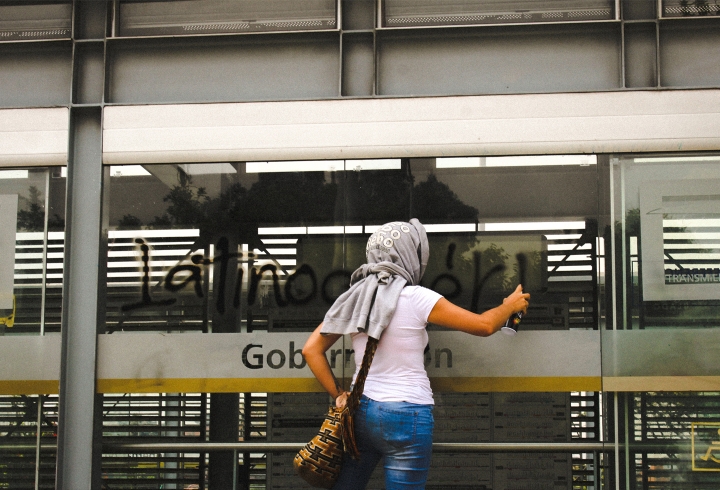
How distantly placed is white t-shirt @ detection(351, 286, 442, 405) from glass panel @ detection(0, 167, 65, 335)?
2272mm

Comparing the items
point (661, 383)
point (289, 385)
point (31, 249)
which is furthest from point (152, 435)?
point (661, 383)

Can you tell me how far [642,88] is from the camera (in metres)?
4.27

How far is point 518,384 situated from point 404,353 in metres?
1.07

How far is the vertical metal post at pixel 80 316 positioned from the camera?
4.42 meters

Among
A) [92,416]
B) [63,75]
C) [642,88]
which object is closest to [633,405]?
[642,88]

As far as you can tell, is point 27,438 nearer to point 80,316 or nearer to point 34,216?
point 80,316

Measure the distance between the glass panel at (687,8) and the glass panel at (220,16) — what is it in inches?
83.1

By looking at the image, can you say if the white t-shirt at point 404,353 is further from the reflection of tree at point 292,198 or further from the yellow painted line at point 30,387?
the yellow painted line at point 30,387

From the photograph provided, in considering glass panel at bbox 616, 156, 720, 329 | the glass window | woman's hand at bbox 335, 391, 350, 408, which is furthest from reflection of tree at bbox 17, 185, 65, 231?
glass panel at bbox 616, 156, 720, 329

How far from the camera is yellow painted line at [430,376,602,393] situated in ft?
13.6

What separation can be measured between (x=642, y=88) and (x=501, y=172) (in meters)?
1.00

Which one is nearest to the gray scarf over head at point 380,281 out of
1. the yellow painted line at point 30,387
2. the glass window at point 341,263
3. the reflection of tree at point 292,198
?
the glass window at point 341,263

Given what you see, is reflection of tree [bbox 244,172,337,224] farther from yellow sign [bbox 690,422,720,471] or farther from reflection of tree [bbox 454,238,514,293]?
yellow sign [bbox 690,422,720,471]

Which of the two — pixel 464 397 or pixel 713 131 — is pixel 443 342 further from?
pixel 713 131
